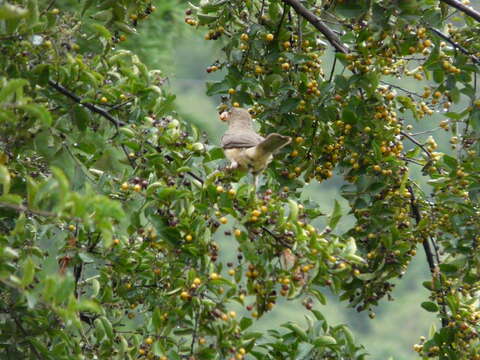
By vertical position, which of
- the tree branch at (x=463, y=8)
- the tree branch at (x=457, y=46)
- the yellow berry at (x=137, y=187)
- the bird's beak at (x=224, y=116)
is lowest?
the yellow berry at (x=137, y=187)

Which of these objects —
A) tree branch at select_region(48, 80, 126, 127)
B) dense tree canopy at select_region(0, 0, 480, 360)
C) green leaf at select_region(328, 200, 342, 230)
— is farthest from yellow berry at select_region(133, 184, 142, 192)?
green leaf at select_region(328, 200, 342, 230)

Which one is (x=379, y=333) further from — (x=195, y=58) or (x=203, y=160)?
(x=203, y=160)

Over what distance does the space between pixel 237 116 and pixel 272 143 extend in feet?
2.14

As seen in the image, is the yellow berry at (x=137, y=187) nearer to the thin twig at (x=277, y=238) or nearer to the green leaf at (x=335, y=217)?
the thin twig at (x=277, y=238)

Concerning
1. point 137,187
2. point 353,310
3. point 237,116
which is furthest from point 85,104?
point 353,310

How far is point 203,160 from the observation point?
3230 mm

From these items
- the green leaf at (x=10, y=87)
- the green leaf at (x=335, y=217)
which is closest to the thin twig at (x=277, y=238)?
the green leaf at (x=335, y=217)

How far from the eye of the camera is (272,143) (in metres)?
3.34

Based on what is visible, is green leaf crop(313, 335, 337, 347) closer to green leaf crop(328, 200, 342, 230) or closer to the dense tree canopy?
the dense tree canopy

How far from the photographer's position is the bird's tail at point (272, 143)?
329 cm

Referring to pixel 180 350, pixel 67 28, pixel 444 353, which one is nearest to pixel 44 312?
pixel 180 350

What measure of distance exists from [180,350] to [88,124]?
0.92 meters

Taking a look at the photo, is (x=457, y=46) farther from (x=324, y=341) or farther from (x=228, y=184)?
(x=324, y=341)

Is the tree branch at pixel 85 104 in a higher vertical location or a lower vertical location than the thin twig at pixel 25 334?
higher
